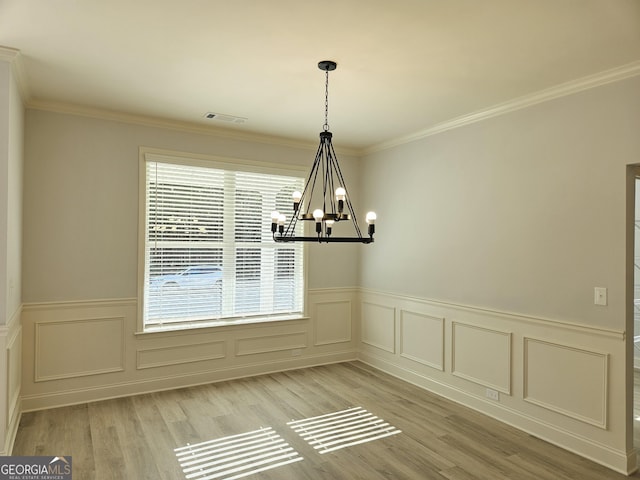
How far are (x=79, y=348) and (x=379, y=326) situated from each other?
3.34m

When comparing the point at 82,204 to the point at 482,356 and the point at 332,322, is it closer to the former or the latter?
the point at 332,322

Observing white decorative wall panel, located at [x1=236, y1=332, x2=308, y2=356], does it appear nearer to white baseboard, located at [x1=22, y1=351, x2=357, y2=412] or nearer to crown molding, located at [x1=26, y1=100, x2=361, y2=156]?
white baseboard, located at [x1=22, y1=351, x2=357, y2=412]

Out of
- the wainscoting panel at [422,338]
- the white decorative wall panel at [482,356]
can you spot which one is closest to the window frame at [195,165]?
the wainscoting panel at [422,338]

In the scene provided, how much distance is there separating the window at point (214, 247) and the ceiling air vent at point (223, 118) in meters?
0.54

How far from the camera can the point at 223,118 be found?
4398 millimetres

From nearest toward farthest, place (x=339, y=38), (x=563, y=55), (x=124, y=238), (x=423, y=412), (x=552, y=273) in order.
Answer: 1. (x=339, y=38)
2. (x=563, y=55)
3. (x=552, y=273)
4. (x=423, y=412)
5. (x=124, y=238)

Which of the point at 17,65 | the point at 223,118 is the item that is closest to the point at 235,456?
the point at 223,118

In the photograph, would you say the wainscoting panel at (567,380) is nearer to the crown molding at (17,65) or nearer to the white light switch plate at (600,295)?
the white light switch plate at (600,295)

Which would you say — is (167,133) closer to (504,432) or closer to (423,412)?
(423,412)

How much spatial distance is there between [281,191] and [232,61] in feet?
7.63

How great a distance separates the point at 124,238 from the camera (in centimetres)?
431

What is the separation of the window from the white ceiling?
858mm

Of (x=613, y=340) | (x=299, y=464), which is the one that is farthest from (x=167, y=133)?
(x=613, y=340)

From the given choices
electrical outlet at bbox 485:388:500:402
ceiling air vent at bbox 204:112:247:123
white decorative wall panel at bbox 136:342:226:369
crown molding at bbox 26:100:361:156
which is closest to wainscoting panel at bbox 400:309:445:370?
electrical outlet at bbox 485:388:500:402
